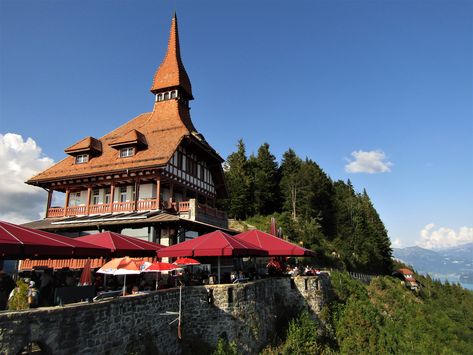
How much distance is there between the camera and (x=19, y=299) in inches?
374

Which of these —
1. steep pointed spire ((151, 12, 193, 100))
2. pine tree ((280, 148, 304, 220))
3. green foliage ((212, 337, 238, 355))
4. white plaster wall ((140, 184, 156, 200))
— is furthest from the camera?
pine tree ((280, 148, 304, 220))

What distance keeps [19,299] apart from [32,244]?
1.43 m

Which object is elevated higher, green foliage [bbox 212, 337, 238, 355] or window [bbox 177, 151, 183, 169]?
window [bbox 177, 151, 183, 169]

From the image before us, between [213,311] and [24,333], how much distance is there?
7242mm

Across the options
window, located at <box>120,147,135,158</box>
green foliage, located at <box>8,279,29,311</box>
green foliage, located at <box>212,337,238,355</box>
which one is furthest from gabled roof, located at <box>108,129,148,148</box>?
green foliage, located at <box>8,279,29,311</box>

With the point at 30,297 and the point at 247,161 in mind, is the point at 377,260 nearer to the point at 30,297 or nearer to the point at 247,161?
the point at 247,161

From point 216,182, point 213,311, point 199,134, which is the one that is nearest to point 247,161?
point 216,182

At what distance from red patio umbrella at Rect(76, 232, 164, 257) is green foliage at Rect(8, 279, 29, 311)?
145 inches

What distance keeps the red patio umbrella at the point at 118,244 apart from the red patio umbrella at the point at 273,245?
5272 mm

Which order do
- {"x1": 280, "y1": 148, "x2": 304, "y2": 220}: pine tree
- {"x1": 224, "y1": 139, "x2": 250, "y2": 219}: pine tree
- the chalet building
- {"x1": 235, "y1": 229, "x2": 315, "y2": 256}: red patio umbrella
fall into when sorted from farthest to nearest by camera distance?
{"x1": 280, "y1": 148, "x2": 304, "y2": 220}: pine tree < {"x1": 224, "y1": 139, "x2": 250, "y2": 219}: pine tree < the chalet building < {"x1": 235, "y1": 229, "x2": 315, "y2": 256}: red patio umbrella

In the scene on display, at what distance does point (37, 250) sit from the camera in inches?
379

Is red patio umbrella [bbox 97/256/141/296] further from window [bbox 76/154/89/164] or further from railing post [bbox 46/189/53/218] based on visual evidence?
railing post [bbox 46/189/53/218]

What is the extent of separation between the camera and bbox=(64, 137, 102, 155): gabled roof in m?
26.7

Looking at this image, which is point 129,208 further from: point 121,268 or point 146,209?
point 121,268
